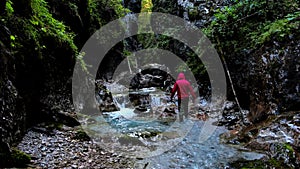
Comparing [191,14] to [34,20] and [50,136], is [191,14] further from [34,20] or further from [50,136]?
[50,136]

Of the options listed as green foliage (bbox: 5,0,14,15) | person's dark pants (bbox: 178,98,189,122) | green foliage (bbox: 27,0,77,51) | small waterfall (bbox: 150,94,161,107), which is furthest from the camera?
small waterfall (bbox: 150,94,161,107)

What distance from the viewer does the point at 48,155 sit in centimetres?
482

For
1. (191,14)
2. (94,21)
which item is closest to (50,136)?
(94,21)

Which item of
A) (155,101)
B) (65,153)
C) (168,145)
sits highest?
(155,101)

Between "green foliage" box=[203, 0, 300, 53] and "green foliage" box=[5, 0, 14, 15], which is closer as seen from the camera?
"green foliage" box=[5, 0, 14, 15]

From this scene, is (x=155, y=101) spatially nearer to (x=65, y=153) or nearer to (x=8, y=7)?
(x=65, y=153)

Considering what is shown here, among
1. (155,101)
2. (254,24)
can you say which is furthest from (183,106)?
(254,24)

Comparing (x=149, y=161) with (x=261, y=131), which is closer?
(x=149, y=161)

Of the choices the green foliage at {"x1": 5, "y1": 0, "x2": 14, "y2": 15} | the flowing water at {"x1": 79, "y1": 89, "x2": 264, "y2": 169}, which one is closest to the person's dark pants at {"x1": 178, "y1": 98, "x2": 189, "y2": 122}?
the flowing water at {"x1": 79, "y1": 89, "x2": 264, "y2": 169}

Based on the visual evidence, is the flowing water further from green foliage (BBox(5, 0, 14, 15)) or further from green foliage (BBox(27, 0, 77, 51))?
green foliage (BBox(5, 0, 14, 15))

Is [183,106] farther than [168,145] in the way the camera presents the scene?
Yes

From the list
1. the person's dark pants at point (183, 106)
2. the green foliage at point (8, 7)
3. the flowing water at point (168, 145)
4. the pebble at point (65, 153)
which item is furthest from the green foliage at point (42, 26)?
the person's dark pants at point (183, 106)

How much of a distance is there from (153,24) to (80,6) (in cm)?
1706

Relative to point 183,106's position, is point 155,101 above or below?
below
